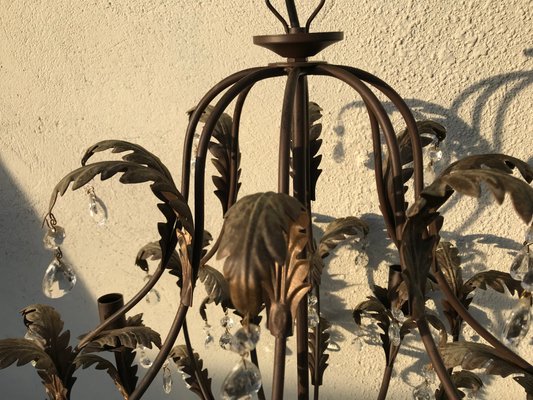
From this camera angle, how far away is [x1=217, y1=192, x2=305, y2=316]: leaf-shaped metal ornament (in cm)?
37

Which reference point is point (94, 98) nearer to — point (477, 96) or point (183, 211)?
point (183, 211)

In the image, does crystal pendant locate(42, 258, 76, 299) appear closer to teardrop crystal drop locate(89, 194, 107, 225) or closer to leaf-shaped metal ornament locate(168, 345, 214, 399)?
teardrop crystal drop locate(89, 194, 107, 225)

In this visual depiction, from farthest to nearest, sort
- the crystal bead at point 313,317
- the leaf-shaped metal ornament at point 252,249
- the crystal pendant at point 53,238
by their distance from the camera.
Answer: the crystal bead at point 313,317 < the crystal pendant at point 53,238 < the leaf-shaped metal ornament at point 252,249

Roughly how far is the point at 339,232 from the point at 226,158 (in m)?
0.22

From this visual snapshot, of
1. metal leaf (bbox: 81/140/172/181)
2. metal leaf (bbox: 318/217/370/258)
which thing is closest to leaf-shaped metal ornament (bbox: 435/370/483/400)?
metal leaf (bbox: 318/217/370/258)

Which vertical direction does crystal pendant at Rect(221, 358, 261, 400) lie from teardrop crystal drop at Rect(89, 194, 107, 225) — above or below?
below

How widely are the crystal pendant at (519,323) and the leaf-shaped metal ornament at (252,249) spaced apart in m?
0.32

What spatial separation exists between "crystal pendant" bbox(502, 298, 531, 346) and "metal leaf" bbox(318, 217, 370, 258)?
295 millimetres

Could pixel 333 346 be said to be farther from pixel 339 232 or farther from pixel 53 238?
pixel 53 238

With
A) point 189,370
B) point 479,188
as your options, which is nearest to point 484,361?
point 479,188

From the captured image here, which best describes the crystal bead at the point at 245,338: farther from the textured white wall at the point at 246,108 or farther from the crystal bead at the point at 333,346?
the crystal bead at the point at 333,346

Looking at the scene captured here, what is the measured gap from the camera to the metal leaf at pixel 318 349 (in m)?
0.91

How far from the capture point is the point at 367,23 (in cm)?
82

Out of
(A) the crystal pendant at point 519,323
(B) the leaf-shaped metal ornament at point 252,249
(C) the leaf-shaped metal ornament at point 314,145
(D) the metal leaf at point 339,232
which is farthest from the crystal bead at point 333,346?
(B) the leaf-shaped metal ornament at point 252,249
